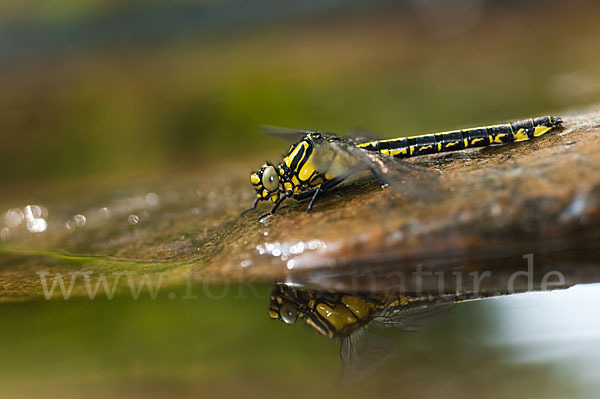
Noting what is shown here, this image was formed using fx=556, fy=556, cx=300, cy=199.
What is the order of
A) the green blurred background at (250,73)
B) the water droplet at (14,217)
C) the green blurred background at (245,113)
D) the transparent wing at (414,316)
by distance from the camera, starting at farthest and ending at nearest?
the green blurred background at (250,73) < the water droplet at (14,217) < the transparent wing at (414,316) < the green blurred background at (245,113)

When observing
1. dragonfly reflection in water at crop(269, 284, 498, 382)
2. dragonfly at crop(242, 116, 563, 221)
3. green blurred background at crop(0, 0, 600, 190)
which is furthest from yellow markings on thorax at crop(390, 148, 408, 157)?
green blurred background at crop(0, 0, 600, 190)

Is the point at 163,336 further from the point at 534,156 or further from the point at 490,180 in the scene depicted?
the point at 534,156

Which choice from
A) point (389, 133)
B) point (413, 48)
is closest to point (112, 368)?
point (389, 133)

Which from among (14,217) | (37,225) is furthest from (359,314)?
(14,217)

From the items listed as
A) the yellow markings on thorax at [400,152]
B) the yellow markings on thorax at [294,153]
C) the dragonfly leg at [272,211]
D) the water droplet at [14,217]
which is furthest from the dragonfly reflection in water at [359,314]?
the water droplet at [14,217]

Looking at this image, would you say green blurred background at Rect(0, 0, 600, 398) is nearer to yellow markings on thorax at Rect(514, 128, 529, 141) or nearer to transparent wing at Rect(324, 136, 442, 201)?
transparent wing at Rect(324, 136, 442, 201)

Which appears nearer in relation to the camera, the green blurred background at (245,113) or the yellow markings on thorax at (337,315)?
the green blurred background at (245,113)

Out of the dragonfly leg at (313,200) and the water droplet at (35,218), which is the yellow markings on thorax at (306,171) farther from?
the water droplet at (35,218)
